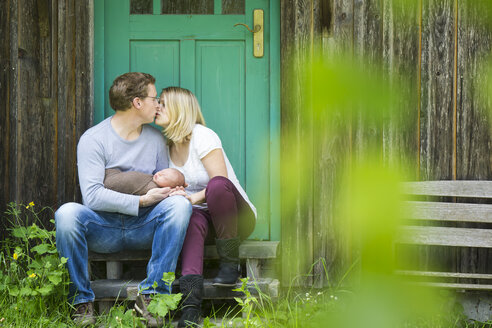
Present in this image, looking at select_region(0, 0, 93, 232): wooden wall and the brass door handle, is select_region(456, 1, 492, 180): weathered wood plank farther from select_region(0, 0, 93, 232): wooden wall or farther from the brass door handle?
select_region(0, 0, 93, 232): wooden wall

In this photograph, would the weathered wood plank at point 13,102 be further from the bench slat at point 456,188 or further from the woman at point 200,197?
the bench slat at point 456,188

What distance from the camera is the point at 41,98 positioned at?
3.11 m

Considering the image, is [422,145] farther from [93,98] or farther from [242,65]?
[93,98]

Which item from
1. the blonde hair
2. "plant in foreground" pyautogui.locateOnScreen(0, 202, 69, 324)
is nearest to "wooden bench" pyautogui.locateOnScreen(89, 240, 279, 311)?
"plant in foreground" pyautogui.locateOnScreen(0, 202, 69, 324)

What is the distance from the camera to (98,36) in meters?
3.27

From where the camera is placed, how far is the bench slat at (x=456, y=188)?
287 cm

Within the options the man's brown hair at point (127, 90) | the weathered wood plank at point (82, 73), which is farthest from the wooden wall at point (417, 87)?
the weathered wood plank at point (82, 73)

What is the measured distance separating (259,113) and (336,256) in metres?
0.99

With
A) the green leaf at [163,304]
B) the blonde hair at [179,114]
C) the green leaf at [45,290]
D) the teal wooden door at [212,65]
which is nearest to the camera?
the green leaf at [163,304]

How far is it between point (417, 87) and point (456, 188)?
606 mm

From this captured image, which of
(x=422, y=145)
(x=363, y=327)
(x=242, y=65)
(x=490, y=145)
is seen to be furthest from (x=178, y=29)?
(x=363, y=327)

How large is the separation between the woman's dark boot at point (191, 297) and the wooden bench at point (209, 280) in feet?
0.61

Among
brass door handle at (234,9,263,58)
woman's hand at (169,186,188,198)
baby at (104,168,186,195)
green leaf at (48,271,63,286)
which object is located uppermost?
brass door handle at (234,9,263,58)

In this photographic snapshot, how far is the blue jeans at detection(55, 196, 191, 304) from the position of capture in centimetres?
256
